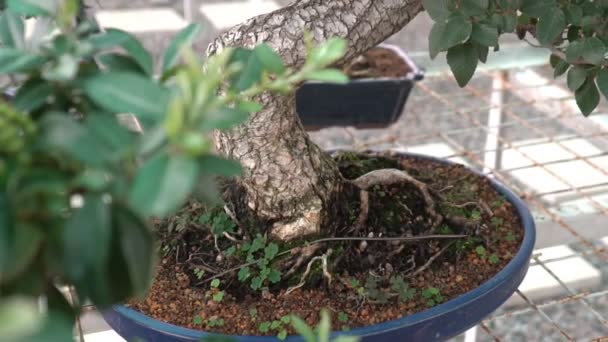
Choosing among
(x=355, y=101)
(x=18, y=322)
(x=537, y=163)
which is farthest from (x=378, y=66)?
(x=18, y=322)

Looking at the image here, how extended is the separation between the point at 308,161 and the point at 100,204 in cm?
59

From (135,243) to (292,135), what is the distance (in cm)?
58

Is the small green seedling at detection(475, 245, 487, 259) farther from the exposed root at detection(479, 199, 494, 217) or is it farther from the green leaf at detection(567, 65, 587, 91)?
the green leaf at detection(567, 65, 587, 91)

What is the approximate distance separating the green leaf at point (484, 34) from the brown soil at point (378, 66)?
71cm

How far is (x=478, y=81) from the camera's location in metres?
2.39

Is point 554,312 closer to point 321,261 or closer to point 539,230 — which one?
point 539,230

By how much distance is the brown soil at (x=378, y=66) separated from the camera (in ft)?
4.94

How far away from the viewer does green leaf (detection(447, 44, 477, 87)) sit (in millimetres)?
792

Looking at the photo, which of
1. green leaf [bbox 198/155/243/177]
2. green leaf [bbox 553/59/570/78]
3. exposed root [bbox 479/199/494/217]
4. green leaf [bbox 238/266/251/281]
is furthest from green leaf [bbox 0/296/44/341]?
exposed root [bbox 479/199/494/217]

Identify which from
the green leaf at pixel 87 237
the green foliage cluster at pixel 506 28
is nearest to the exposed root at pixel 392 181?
the green foliage cluster at pixel 506 28

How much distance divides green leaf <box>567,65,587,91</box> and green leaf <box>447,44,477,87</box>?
0.38 ft

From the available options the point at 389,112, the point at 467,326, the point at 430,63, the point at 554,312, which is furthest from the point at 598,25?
the point at 554,312

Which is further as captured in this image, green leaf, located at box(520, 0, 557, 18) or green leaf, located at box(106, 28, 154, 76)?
green leaf, located at box(520, 0, 557, 18)

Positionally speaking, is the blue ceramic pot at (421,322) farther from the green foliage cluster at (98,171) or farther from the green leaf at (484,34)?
the green foliage cluster at (98,171)
